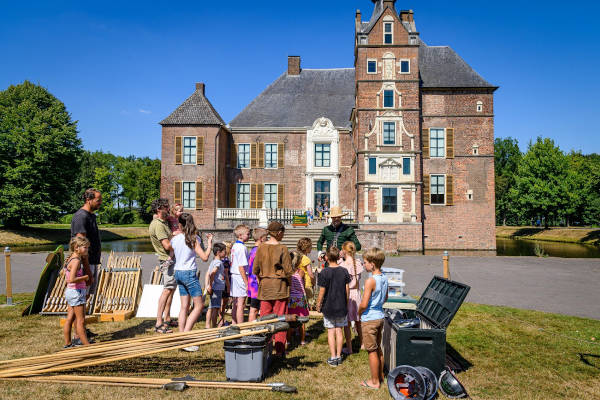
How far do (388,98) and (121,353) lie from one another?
78.8 feet

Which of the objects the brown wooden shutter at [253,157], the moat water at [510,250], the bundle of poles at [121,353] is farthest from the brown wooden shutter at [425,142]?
the bundle of poles at [121,353]

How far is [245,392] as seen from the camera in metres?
4.14

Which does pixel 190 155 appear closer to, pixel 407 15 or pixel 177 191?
pixel 177 191

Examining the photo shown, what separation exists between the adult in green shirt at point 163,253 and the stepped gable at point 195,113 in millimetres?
21953

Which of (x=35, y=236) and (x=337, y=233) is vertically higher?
(x=337, y=233)

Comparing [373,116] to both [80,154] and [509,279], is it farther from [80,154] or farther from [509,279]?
[80,154]

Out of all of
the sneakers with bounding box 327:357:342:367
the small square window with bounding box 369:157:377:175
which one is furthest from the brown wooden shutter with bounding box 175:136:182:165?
the sneakers with bounding box 327:357:342:367

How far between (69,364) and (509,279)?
11773 mm

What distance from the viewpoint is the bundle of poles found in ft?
14.1

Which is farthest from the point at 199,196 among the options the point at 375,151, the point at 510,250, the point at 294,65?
the point at 510,250

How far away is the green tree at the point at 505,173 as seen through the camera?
60216 millimetres

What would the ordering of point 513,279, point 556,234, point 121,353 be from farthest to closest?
point 556,234 < point 513,279 < point 121,353

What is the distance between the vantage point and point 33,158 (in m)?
33.3

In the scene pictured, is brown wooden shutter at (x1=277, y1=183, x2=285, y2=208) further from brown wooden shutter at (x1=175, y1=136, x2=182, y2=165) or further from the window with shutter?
brown wooden shutter at (x1=175, y1=136, x2=182, y2=165)
